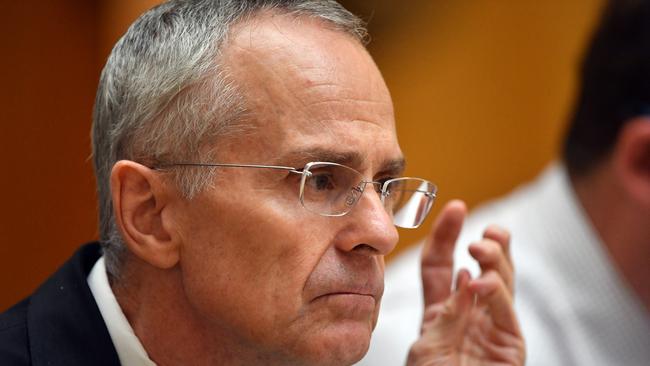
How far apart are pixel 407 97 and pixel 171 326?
2987 millimetres

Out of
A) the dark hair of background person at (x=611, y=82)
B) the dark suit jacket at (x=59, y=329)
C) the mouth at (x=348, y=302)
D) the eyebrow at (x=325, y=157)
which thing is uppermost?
the dark hair of background person at (x=611, y=82)

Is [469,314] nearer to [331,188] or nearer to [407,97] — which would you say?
[331,188]

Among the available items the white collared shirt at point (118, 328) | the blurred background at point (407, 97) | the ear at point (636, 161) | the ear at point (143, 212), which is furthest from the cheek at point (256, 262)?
the ear at point (636, 161)

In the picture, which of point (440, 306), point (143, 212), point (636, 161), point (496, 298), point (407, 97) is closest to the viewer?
point (143, 212)

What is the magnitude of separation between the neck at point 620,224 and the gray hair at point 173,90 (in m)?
1.40

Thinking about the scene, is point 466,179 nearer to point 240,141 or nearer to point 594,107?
point 594,107

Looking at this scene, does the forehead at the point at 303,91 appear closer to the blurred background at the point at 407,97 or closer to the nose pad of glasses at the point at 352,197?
the nose pad of glasses at the point at 352,197

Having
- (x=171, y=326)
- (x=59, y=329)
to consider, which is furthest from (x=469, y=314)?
(x=59, y=329)

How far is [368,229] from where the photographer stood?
2.19 m

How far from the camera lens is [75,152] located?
10.4 feet

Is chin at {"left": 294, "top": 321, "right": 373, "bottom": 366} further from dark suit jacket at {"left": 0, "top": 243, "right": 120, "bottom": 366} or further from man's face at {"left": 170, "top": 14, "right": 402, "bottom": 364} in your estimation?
dark suit jacket at {"left": 0, "top": 243, "right": 120, "bottom": 366}

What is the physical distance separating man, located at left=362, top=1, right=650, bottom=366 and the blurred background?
43cm

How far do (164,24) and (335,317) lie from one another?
0.81 meters

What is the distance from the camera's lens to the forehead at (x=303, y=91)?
7.21 feet
